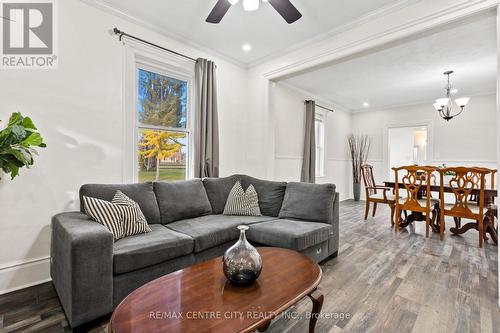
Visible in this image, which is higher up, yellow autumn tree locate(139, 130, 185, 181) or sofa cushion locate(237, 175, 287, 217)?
yellow autumn tree locate(139, 130, 185, 181)

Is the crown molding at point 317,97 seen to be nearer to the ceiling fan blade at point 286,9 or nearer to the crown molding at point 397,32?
the crown molding at point 397,32

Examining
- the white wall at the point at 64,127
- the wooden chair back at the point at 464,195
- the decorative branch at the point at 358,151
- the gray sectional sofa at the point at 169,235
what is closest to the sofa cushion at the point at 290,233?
the gray sectional sofa at the point at 169,235

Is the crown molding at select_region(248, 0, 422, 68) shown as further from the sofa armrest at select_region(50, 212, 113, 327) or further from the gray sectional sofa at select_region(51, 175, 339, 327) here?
the sofa armrest at select_region(50, 212, 113, 327)

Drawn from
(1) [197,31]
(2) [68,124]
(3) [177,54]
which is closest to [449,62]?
(1) [197,31]

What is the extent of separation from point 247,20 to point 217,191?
6.97 feet

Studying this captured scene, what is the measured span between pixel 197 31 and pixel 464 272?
4059 mm

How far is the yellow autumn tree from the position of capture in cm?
317

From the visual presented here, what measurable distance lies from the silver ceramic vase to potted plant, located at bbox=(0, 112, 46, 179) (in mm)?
1589

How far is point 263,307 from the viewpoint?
3.85 ft

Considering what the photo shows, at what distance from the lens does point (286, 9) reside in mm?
2213

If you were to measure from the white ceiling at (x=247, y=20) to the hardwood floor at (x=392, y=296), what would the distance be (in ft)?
9.03

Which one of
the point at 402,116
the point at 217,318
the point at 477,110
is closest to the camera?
the point at 217,318

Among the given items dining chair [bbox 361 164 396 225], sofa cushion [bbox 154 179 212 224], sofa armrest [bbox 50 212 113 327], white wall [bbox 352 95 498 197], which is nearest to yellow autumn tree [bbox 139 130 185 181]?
sofa cushion [bbox 154 179 212 224]

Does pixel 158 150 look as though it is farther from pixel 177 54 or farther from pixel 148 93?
pixel 177 54
